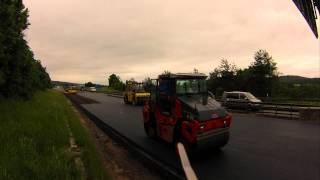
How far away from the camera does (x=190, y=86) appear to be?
36.3ft

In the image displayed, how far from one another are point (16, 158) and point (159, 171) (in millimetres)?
3635

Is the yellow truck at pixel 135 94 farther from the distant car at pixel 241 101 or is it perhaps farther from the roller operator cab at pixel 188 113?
the roller operator cab at pixel 188 113

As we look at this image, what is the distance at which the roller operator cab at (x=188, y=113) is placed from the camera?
30.7 ft

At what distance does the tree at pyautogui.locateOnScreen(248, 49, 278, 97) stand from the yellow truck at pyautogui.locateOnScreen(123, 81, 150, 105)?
845 inches

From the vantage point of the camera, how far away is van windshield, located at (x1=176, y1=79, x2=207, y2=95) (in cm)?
1080

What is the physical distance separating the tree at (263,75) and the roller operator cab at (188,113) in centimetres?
4014

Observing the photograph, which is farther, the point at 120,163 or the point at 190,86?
the point at 190,86

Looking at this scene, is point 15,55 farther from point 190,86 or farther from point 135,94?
point 190,86

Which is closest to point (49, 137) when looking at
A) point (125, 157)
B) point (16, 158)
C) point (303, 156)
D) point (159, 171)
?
point (125, 157)

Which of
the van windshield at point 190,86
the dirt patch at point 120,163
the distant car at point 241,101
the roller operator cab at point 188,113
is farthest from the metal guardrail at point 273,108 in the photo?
the dirt patch at point 120,163

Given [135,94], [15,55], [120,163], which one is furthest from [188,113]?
[135,94]

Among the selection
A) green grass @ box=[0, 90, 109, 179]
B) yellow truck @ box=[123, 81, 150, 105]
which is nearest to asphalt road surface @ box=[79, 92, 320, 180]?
green grass @ box=[0, 90, 109, 179]

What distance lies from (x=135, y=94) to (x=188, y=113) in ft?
84.2

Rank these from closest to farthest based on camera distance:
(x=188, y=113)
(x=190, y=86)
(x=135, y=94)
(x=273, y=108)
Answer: (x=188, y=113) < (x=190, y=86) < (x=273, y=108) < (x=135, y=94)
